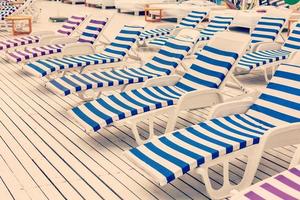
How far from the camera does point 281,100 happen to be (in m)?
3.56

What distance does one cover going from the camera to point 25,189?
321 centimetres

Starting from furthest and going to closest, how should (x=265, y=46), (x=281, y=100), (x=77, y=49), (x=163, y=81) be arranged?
(x=265, y=46) < (x=77, y=49) < (x=163, y=81) < (x=281, y=100)

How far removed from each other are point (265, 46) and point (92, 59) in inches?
101

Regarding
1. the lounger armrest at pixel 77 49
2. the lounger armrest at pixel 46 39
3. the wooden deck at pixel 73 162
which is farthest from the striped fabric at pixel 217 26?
the wooden deck at pixel 73 162

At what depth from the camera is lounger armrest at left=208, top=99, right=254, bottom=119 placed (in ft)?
11.6

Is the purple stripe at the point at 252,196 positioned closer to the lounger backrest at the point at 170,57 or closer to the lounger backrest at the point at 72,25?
the lounger backrest at the point at 170,57

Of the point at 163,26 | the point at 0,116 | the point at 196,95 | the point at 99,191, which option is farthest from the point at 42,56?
the point at 99,191

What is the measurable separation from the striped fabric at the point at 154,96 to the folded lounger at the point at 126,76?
407 millimetres

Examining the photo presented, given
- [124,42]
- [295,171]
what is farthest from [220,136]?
[124,42]

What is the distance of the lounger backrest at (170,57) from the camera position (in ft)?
16.3

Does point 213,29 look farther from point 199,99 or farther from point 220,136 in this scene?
point 220,136

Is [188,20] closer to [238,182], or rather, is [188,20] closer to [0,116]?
[0,116]

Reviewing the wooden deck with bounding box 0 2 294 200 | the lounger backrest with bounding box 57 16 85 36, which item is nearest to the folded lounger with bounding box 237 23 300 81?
the wooden deck with bounding box 0 2 294 200

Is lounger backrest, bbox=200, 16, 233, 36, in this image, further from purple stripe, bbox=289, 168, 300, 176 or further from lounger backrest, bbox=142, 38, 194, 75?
purple stripe, bbox=289, 168, 300, 176
